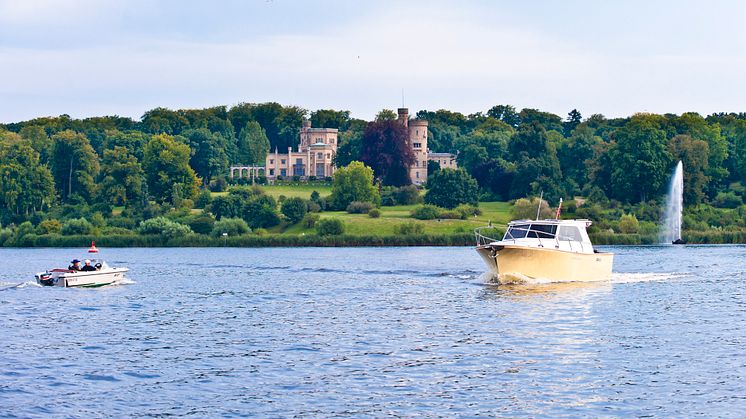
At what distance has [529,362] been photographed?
38.5 metres

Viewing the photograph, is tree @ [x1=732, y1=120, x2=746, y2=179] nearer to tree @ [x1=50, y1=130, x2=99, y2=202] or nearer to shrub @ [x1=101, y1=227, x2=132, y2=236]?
shrub @ [x1=101, y1=227, x2=132, y2=236]

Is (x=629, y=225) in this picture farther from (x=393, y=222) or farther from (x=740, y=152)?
(x=740, y=152)

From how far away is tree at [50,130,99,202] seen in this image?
610ft

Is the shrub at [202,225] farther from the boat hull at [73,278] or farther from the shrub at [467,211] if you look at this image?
the boat hull at [73,278]

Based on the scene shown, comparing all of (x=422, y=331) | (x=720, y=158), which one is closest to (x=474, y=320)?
(x=422, y=331)

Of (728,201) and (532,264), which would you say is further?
(728,201)

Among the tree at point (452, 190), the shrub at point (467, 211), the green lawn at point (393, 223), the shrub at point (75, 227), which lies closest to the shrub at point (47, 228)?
the shrub at point (75, 227)

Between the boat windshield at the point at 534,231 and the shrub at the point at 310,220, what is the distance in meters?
84.0

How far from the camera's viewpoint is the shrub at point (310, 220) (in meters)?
150

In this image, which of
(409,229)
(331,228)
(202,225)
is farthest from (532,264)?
(202,225)

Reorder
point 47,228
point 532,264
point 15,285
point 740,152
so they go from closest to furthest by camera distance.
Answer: point 532,264 < point 15,285 < point 47,228 < point 740,152

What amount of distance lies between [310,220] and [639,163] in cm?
4866

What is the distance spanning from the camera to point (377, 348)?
41531 mm

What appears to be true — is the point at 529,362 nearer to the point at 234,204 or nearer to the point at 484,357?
the point at 484,357
